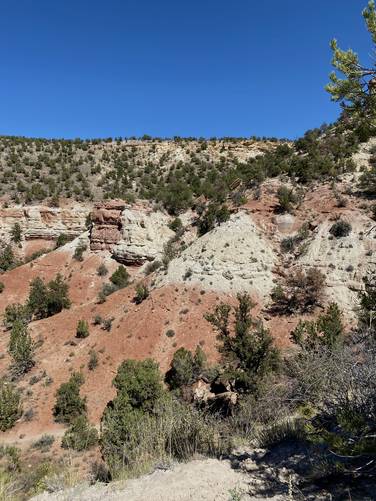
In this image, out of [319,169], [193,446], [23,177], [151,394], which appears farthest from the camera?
[23,177]

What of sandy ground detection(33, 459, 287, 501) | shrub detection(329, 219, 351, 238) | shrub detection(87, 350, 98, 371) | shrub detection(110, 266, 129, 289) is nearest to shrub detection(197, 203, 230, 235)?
shrub detection(110, 266, 129, 289)

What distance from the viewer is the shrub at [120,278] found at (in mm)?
27969

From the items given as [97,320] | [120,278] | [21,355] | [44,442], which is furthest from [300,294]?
[21,355]

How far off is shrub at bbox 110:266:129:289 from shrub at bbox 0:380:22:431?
1243 centimetres

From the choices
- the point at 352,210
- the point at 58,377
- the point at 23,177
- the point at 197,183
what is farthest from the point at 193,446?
the point at 23,177

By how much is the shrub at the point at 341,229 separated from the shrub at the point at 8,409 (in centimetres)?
2049

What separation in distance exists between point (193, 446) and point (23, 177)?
45080 mm

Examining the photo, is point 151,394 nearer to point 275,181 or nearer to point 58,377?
point 58,377

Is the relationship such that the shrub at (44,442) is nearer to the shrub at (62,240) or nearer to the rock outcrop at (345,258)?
the rock outcrop at (345,258)

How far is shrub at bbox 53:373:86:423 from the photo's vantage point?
15844 millimetres

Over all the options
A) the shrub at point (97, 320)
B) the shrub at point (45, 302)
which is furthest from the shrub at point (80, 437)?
the shrub at point (45, 302)

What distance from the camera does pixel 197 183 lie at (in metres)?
41.7

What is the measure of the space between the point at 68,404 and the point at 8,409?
252 cm

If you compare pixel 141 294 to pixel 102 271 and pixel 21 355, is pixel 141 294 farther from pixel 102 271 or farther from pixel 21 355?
pixel 21 355
